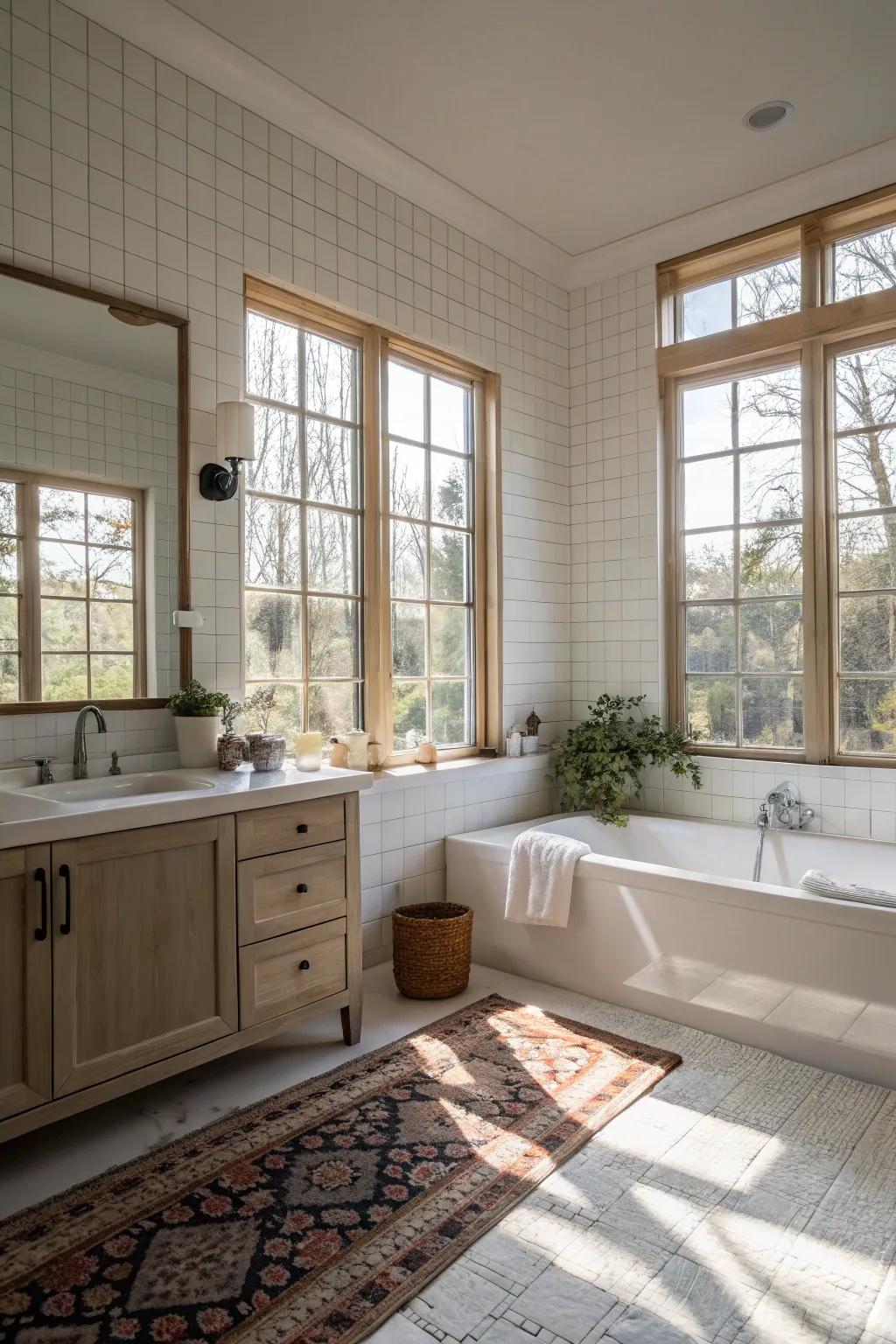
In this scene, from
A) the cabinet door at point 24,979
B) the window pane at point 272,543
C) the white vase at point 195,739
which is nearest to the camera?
the cabinet door at point 24,979

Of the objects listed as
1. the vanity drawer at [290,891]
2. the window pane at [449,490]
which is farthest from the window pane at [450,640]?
the vanity drawer at [290,891]

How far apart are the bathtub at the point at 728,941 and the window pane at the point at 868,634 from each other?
0.69m

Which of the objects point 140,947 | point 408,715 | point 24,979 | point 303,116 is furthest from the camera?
point 408,715

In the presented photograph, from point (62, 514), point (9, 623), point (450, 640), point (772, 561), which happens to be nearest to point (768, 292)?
point (772, 561)

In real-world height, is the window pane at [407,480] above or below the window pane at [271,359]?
below

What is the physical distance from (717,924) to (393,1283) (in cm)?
141

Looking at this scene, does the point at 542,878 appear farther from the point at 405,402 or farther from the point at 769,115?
the point at 769,115

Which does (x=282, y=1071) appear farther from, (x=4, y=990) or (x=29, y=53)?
(x=29, y=53)

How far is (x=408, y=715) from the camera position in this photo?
3.54 m

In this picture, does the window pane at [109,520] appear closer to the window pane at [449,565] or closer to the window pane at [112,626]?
the window pane at [112,626]

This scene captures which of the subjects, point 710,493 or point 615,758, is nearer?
point 615,758

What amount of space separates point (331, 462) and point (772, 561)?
1.85m

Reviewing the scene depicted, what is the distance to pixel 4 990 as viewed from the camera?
1.76 metres

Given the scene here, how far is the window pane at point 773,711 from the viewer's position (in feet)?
11.7
